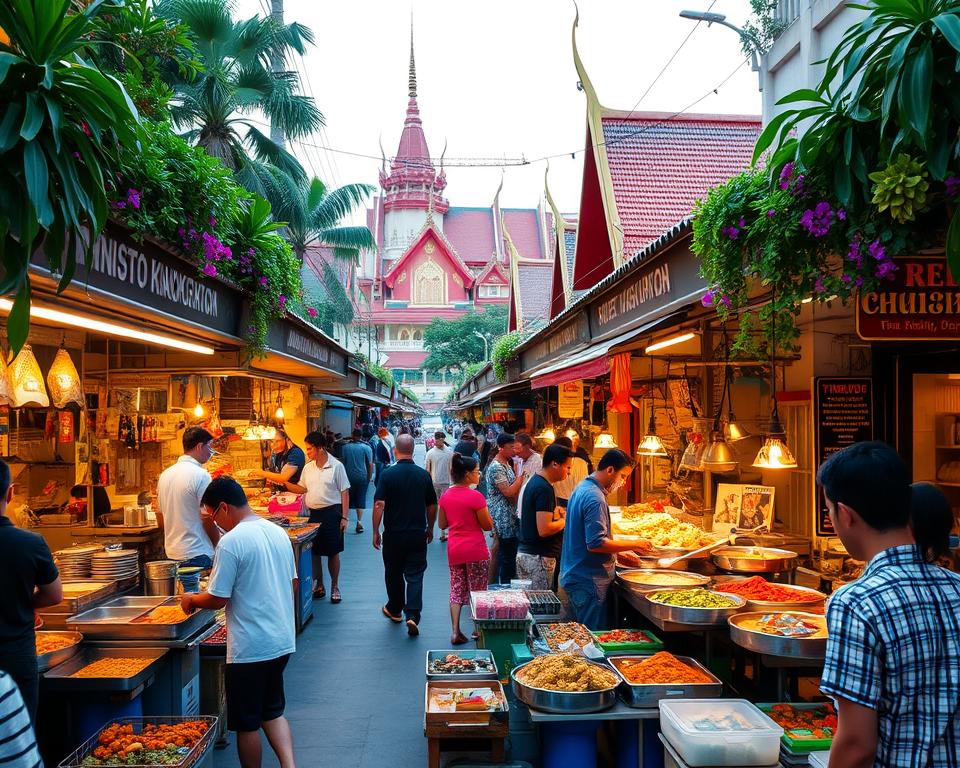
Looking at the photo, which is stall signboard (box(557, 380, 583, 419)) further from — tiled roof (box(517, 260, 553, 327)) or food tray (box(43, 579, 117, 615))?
tiled roof (box(517, 260, 553, 327))

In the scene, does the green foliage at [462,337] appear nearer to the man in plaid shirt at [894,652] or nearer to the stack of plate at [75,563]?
the stack of plate at [75,563]

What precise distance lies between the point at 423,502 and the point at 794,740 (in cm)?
491

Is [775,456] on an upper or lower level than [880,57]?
lower

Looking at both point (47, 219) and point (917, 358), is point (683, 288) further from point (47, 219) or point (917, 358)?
point (47, 219)

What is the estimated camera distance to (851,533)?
2344mm

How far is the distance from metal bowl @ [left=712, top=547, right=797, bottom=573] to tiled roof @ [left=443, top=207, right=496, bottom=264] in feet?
210

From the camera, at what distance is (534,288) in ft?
91.5

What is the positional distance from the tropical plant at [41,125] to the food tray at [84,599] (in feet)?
10.6

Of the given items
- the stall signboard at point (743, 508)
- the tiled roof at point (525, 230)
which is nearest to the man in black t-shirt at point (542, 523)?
the stall signboard at point (743, 508)

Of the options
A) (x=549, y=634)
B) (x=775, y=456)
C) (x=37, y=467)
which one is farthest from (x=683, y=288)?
(x=37, y=467)

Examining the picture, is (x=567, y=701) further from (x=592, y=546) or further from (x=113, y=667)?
(x=113, y=667)

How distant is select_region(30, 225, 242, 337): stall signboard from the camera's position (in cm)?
368

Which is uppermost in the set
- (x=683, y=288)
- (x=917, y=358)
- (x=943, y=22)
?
(x=943, y=22)

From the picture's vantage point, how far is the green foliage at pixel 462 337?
42.8m
